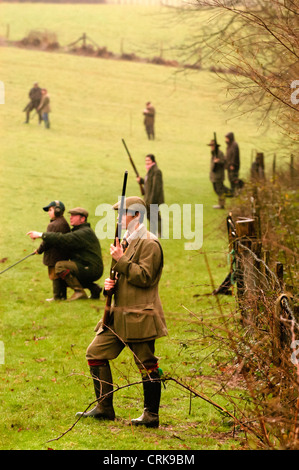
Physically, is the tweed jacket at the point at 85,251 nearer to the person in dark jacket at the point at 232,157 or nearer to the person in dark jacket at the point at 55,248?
the person in dark jacket at the point at 55,248

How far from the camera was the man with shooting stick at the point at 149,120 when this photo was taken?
106ft

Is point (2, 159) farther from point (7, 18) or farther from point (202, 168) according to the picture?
point (7, 18)

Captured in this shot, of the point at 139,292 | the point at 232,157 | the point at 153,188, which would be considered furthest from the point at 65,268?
the point at 232,157

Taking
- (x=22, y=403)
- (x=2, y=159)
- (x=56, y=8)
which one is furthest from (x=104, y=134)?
(x=56, y=8)

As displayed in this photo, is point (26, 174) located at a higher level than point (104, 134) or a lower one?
lower

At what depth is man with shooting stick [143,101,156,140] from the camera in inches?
1270

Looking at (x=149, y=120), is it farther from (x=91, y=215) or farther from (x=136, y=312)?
(x=136, y=312)

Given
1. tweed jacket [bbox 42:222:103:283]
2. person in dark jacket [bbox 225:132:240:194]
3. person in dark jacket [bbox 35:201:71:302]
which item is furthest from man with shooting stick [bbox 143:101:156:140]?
tweed jacket [bbox 42:222:103:283]

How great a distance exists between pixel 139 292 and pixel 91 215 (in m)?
12.9

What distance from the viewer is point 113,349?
6.61 m

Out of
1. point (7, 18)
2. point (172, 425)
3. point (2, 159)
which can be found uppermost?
point (7, 18)

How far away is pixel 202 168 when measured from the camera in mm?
28641

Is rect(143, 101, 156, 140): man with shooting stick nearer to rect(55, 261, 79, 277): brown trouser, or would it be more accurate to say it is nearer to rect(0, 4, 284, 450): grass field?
rect(0, 4, 284, 450): grass field

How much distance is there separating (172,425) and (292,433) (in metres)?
2.78
